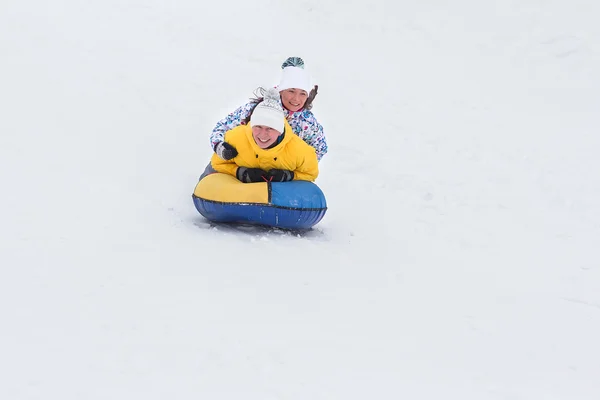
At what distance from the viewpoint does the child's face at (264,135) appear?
13.7ft

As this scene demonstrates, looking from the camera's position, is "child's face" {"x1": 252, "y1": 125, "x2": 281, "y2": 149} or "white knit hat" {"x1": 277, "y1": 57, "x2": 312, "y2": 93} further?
"white knit hat" {"x1": 277, "y1": 57, "x2": 312, "y2": 93}

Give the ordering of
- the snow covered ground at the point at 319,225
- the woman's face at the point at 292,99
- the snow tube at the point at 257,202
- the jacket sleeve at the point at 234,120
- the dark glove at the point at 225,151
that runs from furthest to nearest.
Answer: the woman's face at the point at 292,99
the jacket sleeve at the point at 234,120
the dark glove at the point at 225,151
the snow tube at the point at 257,202
the snow covered ground at the point at 319,225

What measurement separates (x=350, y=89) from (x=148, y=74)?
2.62 m

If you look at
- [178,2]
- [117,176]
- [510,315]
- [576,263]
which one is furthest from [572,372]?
[178,2]

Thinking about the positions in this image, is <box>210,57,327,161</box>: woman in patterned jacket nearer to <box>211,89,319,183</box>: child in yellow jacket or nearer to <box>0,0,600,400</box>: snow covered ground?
<box>211,89,319,183</box>: child in yellow jacket

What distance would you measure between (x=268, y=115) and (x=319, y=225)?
41.3 inches

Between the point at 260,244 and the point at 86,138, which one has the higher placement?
the point at 86,138

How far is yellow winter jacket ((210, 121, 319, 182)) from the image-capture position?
432 cm

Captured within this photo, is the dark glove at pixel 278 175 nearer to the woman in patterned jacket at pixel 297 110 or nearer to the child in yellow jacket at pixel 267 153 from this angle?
the child in yellow jacket at pixel 267 153

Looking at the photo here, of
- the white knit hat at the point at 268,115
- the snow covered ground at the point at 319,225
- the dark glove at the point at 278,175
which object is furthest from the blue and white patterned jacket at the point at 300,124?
the snow covered ground at the point at 319,225

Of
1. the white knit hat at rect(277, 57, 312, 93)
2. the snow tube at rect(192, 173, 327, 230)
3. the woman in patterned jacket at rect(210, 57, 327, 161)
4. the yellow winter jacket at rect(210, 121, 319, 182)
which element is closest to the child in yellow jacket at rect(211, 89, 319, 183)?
the yellow winter jacket at rect(210, 121, 319, 182)

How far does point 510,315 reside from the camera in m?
3.27

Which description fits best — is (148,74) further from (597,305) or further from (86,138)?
(597,305)

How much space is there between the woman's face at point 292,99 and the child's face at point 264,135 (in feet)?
1.89
